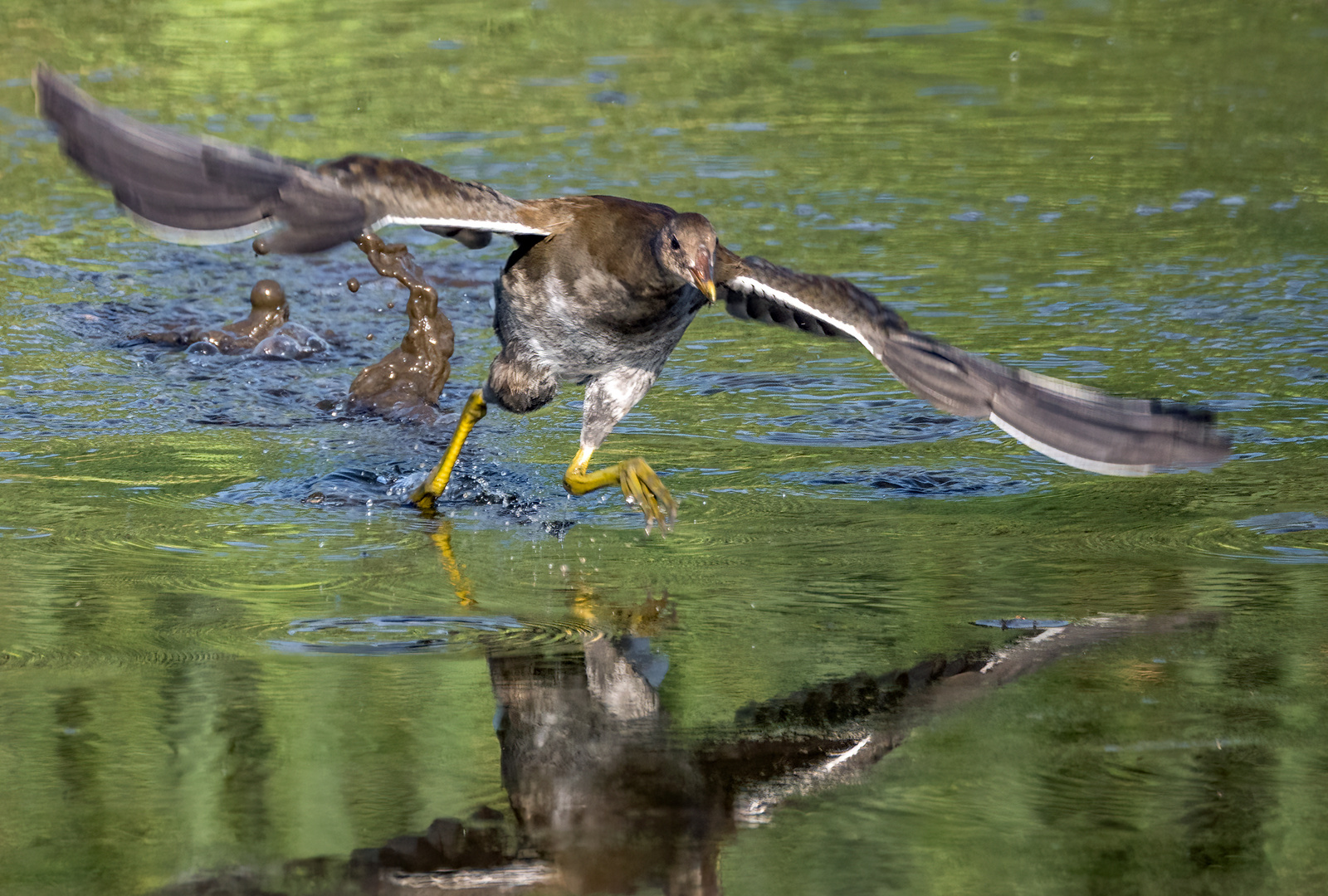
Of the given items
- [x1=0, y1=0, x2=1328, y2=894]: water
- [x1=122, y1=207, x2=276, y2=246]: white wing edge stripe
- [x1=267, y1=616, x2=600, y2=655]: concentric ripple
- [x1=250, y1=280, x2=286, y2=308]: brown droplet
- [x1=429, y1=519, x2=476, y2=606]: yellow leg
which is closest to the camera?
[x1=0, y1=0, x2=1328, y2=894]: water

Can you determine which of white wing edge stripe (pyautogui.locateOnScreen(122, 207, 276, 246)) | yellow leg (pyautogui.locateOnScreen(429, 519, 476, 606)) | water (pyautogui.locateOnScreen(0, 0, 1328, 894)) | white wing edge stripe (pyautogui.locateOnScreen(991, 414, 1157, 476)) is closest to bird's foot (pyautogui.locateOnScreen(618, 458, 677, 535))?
water (pyautogui.locateOnScreen(0, 0, 1328, 894))

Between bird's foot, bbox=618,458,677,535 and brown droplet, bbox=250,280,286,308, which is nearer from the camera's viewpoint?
bird's foot, bbox=618,458,677,535

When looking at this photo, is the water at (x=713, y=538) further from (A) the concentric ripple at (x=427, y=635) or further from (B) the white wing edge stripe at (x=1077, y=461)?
(B) the white wing edge stripe at (x=1077, y=461)

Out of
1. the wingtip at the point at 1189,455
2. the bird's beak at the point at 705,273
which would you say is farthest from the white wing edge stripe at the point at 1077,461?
the bird's beak at the point at 705,273

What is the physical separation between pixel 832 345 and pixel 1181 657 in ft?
14.0

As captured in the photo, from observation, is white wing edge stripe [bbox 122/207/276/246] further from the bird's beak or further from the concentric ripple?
the bird's beak

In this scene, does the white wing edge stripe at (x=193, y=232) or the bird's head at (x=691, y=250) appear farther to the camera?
the bird's head at (x=691, y=250)

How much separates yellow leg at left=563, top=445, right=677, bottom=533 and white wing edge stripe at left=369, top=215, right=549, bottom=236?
933 mm

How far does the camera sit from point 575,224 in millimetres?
6324

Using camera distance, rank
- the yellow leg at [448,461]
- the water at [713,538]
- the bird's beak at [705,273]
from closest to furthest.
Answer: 1. the water at [713,538]
2. the bird's beak at [705,273]
3. the yellow leg at [448,461]

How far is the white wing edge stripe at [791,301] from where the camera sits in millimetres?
5758

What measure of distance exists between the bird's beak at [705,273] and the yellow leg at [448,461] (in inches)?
58.1

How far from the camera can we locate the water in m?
3.80

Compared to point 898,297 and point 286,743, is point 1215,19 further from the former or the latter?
point 286,743
